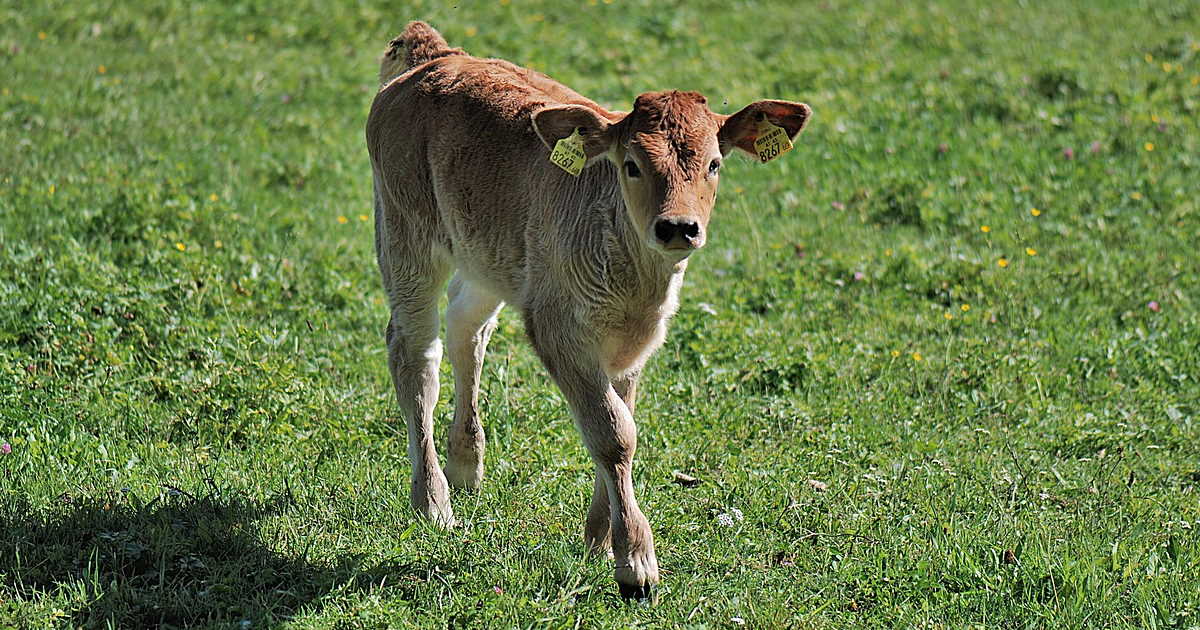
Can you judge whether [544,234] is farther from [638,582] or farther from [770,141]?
[638,582]

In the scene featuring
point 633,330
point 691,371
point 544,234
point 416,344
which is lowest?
point 691,371

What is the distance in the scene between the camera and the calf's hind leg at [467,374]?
656cm

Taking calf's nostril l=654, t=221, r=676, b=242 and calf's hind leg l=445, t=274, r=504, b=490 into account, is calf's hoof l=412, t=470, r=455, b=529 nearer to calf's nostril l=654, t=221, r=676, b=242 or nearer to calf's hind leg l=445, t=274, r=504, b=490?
calf's hind leg l=445, t=274, r=504, b=490

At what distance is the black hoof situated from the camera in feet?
17.4

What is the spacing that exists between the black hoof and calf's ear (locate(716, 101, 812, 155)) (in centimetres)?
184

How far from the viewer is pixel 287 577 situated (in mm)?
5504

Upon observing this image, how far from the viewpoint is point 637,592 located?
532 centimetres

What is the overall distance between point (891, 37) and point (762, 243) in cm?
559

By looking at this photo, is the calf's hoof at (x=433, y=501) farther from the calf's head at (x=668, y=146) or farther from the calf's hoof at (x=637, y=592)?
the calf's head at (x=668, y=146)

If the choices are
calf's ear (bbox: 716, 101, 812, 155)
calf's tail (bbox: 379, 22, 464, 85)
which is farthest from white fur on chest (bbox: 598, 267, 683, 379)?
calf's tail (bbox: 379, 22, 464, 85)

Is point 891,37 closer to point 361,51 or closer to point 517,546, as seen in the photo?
point 361,51

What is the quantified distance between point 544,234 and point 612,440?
40.0 inches

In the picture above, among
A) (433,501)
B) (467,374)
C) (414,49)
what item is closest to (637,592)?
(433,501)

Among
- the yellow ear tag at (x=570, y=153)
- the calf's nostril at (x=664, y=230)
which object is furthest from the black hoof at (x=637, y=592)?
the yellow ear tag at (x=570, y=153)
